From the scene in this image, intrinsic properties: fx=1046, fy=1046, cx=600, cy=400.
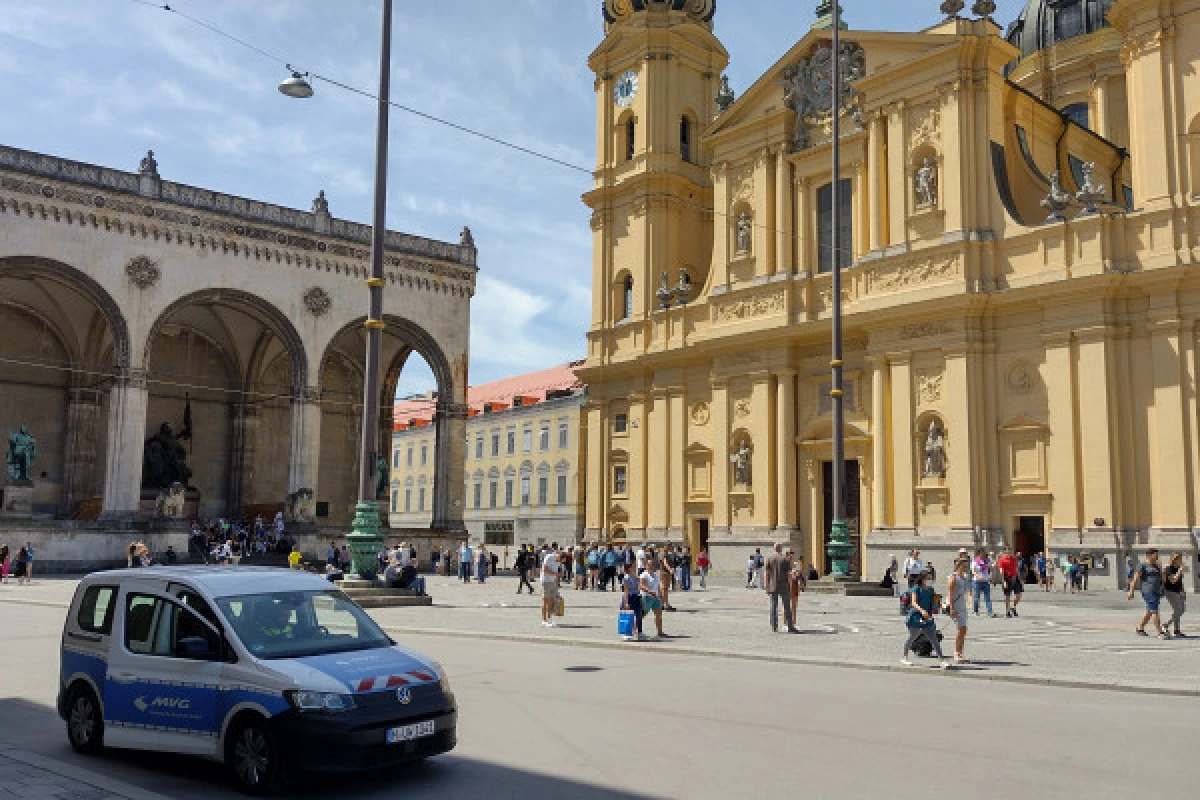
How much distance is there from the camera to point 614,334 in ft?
157

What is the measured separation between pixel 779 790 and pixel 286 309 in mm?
39787

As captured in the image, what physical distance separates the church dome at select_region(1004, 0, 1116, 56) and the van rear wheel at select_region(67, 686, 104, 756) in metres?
50.6

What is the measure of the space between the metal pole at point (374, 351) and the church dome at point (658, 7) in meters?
29.1

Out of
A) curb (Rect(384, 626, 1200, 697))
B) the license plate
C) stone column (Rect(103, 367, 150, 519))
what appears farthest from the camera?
stone column (Rect(103, 367, 150, 519))

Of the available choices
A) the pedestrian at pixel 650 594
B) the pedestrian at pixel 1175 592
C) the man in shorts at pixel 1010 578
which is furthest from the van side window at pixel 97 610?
the man in shorts at pixel 1010 578

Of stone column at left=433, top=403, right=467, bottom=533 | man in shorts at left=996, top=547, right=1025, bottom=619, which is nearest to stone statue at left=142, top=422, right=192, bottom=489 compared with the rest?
stone column at left=433, top=403, right=467, bottom=533

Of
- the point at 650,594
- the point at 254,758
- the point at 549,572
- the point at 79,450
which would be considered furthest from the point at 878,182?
the point at 254,758

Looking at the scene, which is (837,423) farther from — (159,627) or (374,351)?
(159,627)

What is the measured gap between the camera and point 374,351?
834 inches

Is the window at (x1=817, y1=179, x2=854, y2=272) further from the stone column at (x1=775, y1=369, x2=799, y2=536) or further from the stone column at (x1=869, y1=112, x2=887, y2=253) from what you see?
the stone column at (x1=775, y1=369, x2=799, y2=536)

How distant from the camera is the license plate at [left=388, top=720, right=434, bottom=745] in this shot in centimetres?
727

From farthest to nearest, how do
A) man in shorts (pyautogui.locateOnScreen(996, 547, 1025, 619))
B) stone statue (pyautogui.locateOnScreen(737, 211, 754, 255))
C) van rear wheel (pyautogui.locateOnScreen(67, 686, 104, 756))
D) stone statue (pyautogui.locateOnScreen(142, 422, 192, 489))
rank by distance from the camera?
stone statue (pyautogui.locateOnScreen(142, 422, 192, 489)), stone statue (pyautogui.locateOnScreen(737, 211, 754, 255)), man in shorts (pyautogui.locateOnScreen(996, 547, 1025, 619)), van rear wheel (pyautogui.locateOnScreen(67, 686, 104, 756))

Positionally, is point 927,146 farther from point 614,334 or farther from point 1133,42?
point 614,334

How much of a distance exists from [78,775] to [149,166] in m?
38.1
